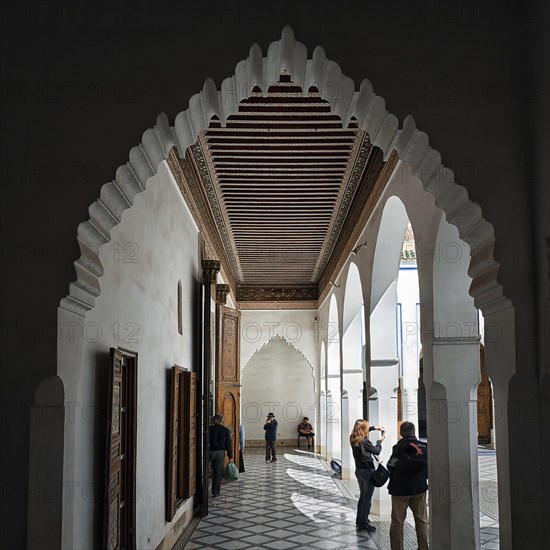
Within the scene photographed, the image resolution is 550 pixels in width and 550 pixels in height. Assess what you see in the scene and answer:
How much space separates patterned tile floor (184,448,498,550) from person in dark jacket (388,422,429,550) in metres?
1.14

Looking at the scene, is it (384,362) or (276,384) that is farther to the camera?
(276,384)

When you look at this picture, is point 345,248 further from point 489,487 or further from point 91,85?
point 91,85

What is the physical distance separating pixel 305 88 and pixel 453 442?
2695 millimetres

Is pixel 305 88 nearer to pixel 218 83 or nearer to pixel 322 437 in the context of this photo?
pixel 218 83

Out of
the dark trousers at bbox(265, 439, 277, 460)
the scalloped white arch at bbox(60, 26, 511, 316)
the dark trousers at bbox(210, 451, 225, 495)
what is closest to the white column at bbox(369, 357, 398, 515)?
the dark trousers at bbox(210, 451, 225, 495)

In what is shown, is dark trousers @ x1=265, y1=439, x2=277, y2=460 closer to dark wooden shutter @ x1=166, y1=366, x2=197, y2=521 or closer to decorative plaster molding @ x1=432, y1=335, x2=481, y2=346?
dark wooden shutter @ x1=166, y1=366, x2=197, y2=521

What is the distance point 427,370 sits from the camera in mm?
4832

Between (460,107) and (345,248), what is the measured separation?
7316 mm

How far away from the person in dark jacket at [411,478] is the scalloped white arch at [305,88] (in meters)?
2.85

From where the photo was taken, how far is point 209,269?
8648 mm

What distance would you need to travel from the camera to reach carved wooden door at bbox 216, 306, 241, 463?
10914 millimetres

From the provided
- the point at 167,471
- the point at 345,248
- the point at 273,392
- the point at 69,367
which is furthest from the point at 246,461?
the point at 69,367

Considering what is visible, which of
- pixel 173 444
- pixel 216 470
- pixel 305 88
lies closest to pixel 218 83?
pixel 305 88

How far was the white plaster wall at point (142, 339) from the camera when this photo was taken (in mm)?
3510
